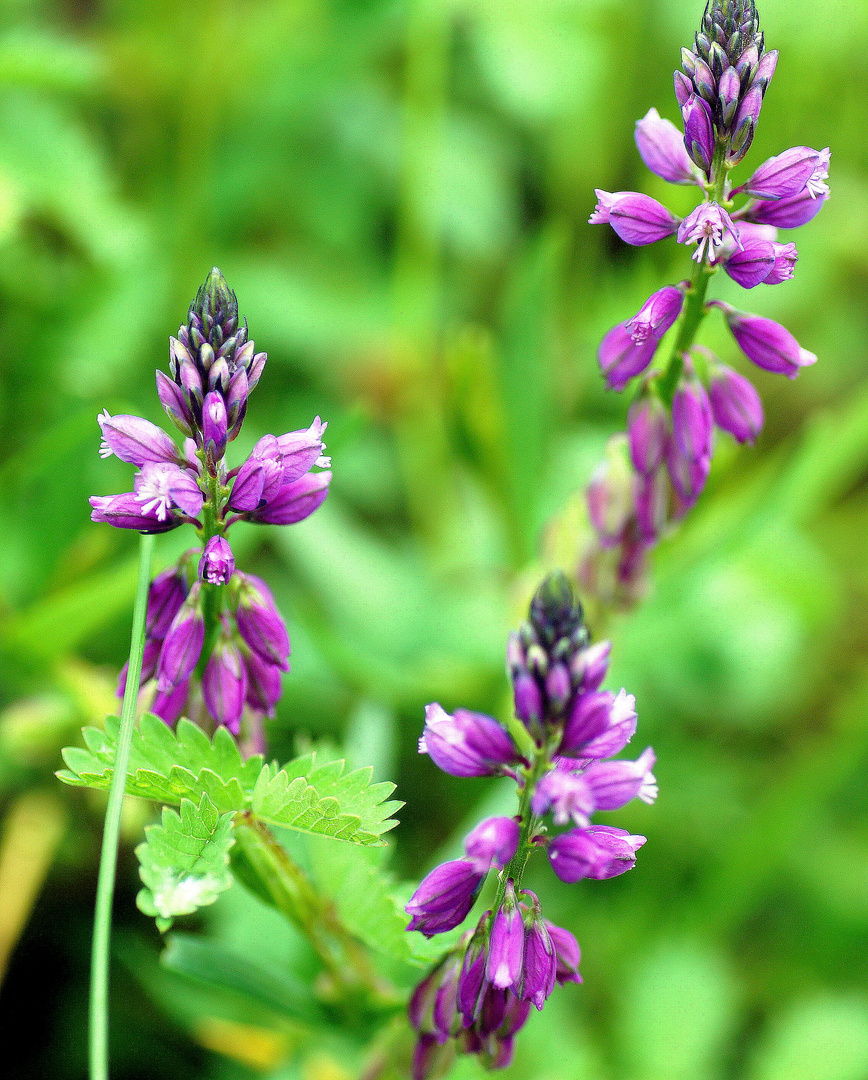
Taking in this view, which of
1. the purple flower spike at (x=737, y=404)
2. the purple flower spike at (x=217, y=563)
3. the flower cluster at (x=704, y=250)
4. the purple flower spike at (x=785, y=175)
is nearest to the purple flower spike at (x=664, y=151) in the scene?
the flower cluster at (x=704, y=250)

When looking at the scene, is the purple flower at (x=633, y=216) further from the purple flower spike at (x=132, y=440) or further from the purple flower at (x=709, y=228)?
the purple flower spike at (x=132, y=440)

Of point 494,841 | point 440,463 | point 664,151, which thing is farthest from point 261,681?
point 440,463

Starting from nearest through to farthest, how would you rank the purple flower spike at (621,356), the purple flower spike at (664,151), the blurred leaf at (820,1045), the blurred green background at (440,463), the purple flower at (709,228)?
the purple flower at (709,228)
the purple flower spike at (664,151)
the purple flower spike at (621,356)
the blurred green background at (440,463)
the blurred leaf at (820,1045)

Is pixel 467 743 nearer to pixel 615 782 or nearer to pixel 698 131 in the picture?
pixel 615 782

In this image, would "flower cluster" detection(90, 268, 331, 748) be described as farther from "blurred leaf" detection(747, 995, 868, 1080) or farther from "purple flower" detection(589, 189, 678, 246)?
"blurred leaf" detection(747, 995, 868, 1080)

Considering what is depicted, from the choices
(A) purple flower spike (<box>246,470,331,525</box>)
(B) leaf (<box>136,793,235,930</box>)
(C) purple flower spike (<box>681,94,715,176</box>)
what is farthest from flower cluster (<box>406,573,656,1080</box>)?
(C) purple flower spike (<box>681,94,715,176</box>)

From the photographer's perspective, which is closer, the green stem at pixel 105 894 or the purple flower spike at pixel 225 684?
the green stem at pixel 105 894

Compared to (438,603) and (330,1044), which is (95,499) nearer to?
(330,1044)
